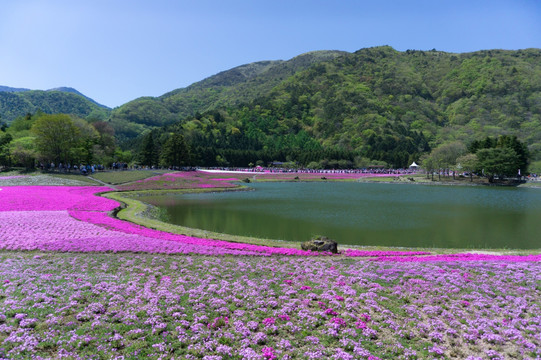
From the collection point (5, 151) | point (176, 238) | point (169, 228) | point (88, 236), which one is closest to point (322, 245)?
point (176, 238)

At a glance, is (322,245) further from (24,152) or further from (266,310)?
(24,152)

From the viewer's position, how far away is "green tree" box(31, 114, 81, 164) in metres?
65.8

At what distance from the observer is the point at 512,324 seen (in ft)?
33.0

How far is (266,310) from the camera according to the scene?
10703mm

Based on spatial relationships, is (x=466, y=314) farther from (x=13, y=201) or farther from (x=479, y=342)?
(x=13, y=201)

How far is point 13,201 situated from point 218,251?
27.0 metres

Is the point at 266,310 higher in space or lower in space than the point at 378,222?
higher

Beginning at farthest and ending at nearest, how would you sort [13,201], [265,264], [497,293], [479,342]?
1. [13,201]
2. [265,264]
3. [497,293]
4. [479,342]

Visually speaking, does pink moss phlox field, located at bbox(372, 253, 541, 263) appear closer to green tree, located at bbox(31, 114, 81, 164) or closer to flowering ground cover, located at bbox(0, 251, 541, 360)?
flowering ground cover, located at bbox(0, 251, 541, 360)

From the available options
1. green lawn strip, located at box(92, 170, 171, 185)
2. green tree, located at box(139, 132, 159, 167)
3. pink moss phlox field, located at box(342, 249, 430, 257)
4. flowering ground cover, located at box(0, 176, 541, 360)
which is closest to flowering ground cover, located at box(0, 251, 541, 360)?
flowering ground cover, located at box(0, 176, 541, 360)

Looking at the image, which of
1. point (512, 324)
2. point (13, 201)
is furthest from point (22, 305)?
point (13, 201)

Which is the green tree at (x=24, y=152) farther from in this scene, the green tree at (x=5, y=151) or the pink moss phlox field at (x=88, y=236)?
the pink moss phlox field at (x=88, y=236)

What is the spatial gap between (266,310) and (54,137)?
238ft

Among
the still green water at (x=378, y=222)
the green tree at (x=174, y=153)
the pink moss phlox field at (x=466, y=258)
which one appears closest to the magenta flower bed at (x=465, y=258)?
the pink moss phlox field at (x=466, y=258)
